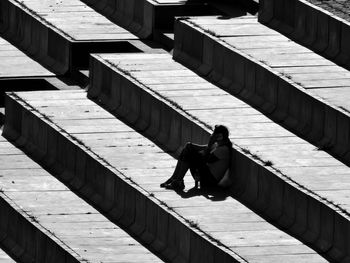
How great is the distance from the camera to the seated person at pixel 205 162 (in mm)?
24969

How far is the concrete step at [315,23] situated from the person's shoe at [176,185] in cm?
362

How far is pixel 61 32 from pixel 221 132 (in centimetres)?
708

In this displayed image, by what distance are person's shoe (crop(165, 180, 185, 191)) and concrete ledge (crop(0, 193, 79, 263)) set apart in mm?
1793

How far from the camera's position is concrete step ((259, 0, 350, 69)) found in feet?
90.1

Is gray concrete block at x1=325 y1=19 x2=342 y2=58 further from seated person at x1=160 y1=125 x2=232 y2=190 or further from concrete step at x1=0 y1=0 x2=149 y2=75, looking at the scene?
concrete step at x1=0 y1=0 x2=149 y2=75

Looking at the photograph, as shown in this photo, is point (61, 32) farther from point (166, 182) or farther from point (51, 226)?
point (51, 226)

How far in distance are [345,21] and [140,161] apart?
Answer: 12.3 ft

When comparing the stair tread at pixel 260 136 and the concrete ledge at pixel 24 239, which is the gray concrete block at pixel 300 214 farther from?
the concrete ledge at pixel 24 239

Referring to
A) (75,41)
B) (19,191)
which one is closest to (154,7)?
(75,41)

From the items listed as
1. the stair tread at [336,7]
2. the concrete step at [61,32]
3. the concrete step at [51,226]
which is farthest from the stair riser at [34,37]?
the stair tread at [336,7]

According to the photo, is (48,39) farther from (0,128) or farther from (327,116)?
(327,116)

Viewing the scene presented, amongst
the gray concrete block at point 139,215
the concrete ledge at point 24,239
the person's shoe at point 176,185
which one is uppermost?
the person's shoe at point 176,185

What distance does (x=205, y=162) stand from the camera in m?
25.0

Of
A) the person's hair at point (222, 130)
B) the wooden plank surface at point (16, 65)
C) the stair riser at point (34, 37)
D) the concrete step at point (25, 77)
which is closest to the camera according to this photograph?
the person's hair at point (222, 130)
